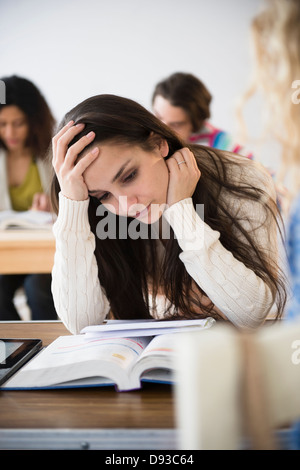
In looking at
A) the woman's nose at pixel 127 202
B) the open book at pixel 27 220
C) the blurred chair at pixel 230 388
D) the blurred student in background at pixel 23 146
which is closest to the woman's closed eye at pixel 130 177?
the woman's nose at pixel 127 202

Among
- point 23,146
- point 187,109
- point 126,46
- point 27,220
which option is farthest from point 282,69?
point 126,46

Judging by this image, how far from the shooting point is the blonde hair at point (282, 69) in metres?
0.52

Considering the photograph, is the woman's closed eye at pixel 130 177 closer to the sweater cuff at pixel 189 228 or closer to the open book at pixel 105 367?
the sweater cuff at pixel 189 228

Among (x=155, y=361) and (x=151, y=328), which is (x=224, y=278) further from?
(x=155, y=361)

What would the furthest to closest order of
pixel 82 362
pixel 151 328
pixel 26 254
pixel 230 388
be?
1. pixel 26 254
2. pixel 151 328
3. pixel 82 362
4. pixel 230 388

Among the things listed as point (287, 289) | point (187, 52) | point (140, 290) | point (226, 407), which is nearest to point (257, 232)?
point (287, 289)

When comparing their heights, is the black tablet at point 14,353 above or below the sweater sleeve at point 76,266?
below

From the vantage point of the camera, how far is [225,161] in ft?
4.12

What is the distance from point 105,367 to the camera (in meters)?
0.73

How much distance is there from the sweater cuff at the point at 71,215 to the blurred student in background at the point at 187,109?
4.73ft

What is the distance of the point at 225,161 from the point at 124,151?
11.9 inches

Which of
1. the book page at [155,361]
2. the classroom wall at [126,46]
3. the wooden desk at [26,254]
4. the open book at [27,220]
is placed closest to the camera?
the book page at [155,361]

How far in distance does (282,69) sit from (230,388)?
319 millimetres

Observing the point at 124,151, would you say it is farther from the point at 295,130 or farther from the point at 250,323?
the point at 295,130
